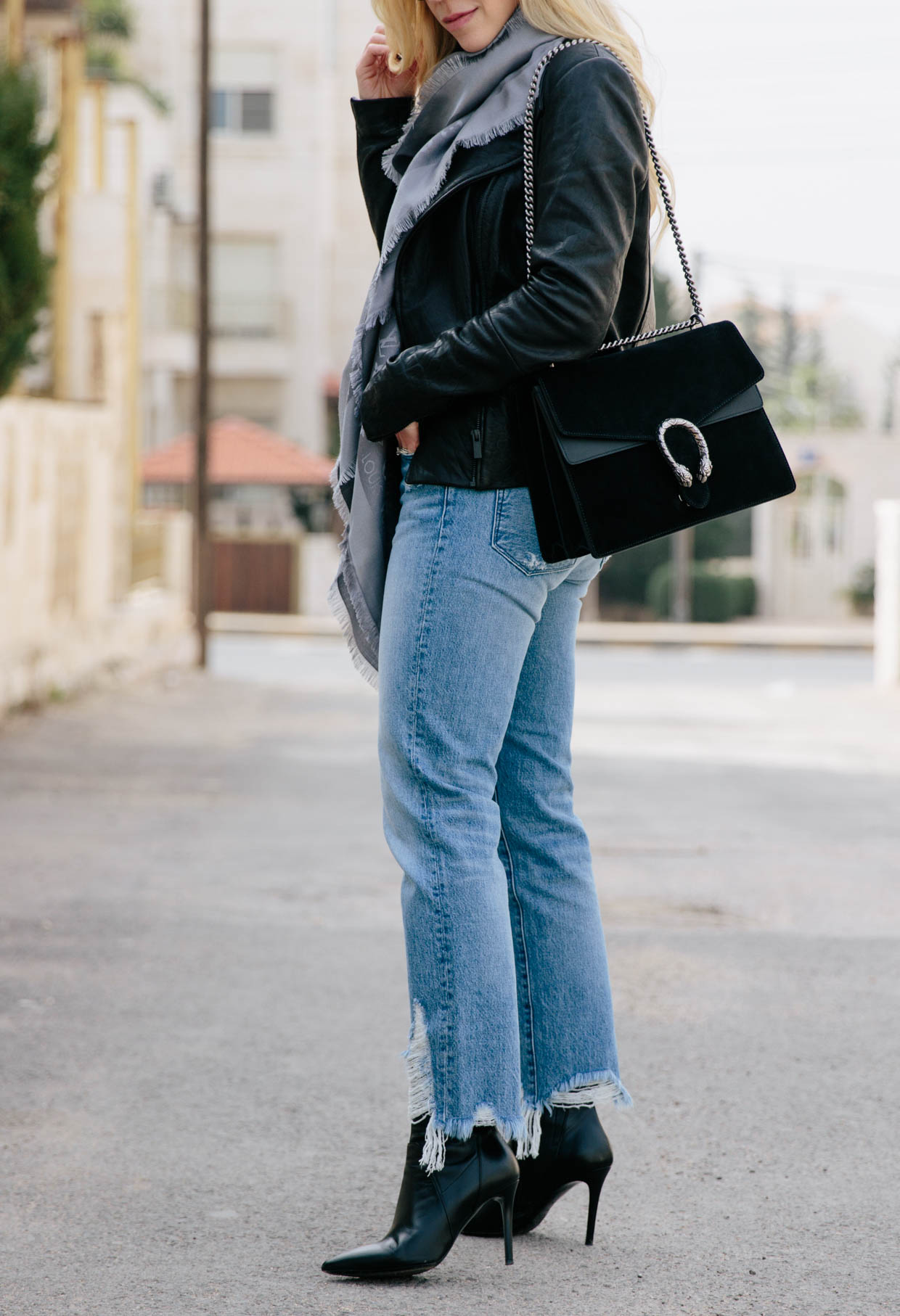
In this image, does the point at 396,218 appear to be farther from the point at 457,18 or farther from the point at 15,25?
the point at 15,25

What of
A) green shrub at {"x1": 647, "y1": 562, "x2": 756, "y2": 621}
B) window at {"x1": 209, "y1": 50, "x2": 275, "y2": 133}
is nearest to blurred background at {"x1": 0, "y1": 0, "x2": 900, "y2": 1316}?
green shrub at {"x1": 647, "y1": 562, "x2": 756, "y2": 621}

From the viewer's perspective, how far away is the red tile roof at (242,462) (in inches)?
1300

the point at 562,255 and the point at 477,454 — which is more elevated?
the point at 562,255

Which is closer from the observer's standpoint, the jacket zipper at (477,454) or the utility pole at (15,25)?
the jacket zipper at (477,454)

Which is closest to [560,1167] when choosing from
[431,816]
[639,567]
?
[431,816]

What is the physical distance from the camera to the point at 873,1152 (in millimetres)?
2936

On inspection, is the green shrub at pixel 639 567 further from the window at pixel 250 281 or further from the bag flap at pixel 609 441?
the bag flap at pixel 609 441

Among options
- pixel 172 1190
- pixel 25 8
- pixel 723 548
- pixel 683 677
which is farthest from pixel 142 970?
pixel 723 548

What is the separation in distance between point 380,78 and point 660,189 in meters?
0.49

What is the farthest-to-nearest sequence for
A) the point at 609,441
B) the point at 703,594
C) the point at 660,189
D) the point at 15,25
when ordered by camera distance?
the point at 703,594, the point at 15,25, the point at 660,189, the point at 609,441

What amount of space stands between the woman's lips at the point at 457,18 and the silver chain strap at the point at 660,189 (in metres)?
0.16

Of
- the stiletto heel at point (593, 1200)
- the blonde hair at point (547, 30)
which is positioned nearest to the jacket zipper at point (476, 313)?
the blonde hair at point (547, 30)

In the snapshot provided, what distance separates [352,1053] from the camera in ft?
11.6

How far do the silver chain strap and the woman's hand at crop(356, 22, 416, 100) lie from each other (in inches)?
Result: 13.5
